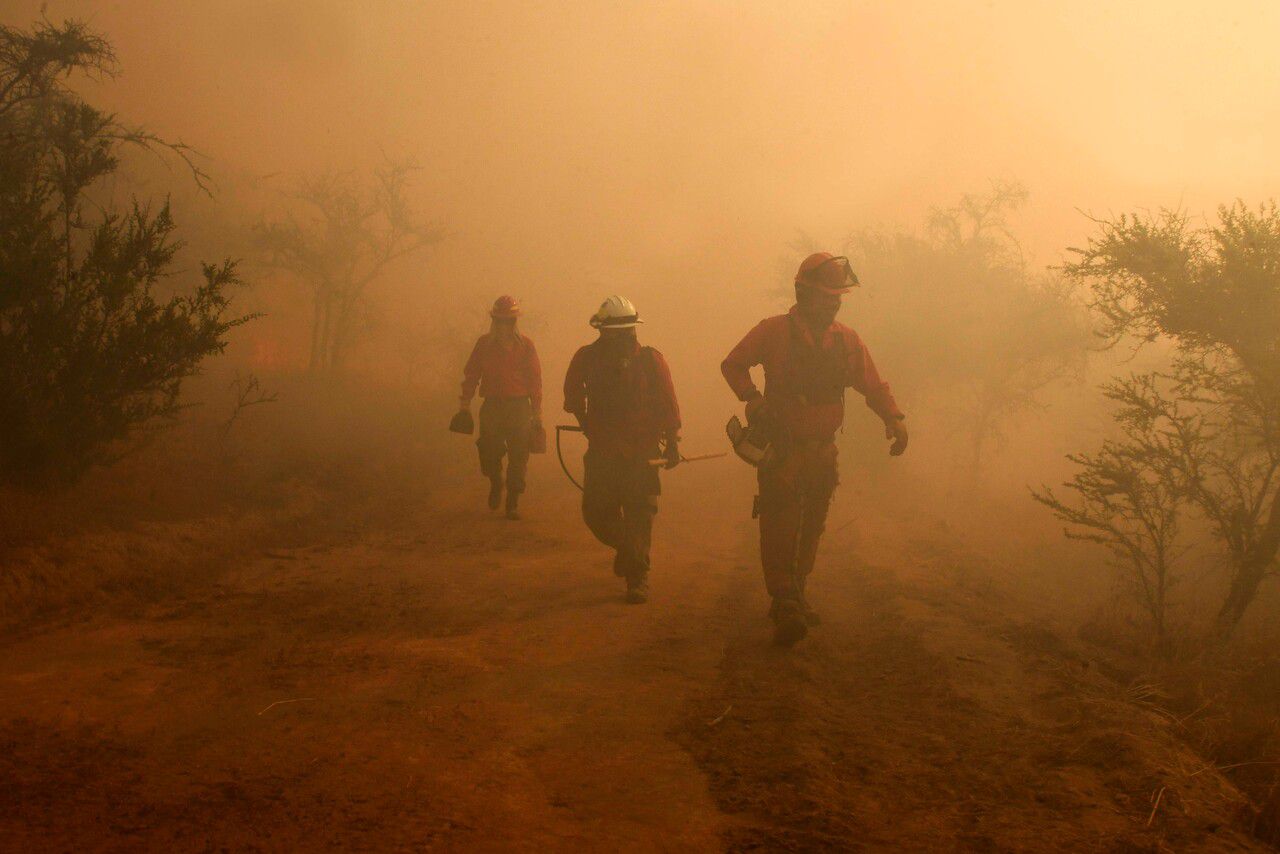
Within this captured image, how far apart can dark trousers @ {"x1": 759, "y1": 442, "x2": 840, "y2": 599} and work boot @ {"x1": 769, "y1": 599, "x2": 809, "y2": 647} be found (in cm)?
11

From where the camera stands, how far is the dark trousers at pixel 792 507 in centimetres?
581

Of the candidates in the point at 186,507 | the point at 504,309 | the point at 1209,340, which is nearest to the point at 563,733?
the point at 186,507

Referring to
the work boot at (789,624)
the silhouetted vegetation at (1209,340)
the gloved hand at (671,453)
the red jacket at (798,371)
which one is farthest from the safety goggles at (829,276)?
the silhouetted vegetation at (1209,340)

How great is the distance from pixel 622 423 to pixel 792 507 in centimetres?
164

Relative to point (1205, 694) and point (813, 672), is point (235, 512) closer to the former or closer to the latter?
point (813, 672)

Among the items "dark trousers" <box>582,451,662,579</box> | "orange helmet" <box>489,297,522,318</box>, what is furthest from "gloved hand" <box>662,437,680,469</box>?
"orange helmet" <box>489,297,522,318</box>

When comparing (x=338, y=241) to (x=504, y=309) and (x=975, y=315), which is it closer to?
(x=975, y=315)

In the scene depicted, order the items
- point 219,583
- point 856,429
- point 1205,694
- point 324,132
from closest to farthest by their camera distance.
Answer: point 1205,694
point 219,583
point 856,429
point 324,132

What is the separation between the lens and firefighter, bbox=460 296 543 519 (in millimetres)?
10562

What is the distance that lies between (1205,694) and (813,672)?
2.02m

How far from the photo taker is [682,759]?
364 cm

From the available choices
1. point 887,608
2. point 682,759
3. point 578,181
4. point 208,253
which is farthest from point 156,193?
point 578,181

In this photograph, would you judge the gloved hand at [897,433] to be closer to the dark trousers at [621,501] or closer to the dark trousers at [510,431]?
the dark trousers at [621,501]

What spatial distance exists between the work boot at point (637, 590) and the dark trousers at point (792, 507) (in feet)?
3.69
